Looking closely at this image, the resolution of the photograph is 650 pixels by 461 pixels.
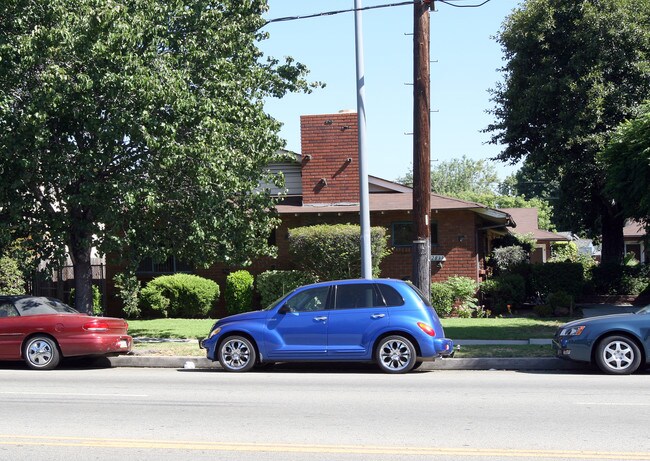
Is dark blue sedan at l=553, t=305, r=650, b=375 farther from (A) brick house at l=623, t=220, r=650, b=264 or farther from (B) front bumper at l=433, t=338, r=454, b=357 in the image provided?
(A) brick house at l=623, t=220, r=650, b=264

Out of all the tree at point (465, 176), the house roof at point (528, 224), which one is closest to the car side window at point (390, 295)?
the house roof at point (528, 224)

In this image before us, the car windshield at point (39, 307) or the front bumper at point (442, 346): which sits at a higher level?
the car windshield at point (39, 307)

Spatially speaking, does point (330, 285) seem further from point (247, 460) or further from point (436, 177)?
point (436, 177)

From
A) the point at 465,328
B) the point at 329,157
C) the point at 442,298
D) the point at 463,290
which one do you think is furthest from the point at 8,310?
the point at 463,290

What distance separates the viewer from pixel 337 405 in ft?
33.4

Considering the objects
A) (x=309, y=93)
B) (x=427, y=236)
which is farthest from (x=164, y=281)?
(x=427, y=236)

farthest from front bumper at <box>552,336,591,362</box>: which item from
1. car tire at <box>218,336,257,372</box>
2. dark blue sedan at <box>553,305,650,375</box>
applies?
car tire at <box>218,336,257,372</box>

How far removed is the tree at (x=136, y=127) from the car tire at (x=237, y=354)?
12.5 feet

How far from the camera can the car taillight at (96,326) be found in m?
15.0

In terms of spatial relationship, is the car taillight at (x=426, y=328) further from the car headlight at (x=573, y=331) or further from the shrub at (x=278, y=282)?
the shrub at (x=278, y=282)

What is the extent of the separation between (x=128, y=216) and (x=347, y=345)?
6.87 m

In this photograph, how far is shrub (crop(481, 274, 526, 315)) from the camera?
82.3 ft

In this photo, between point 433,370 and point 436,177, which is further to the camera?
point 436,177

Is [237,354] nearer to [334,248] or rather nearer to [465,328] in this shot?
[465,328]
